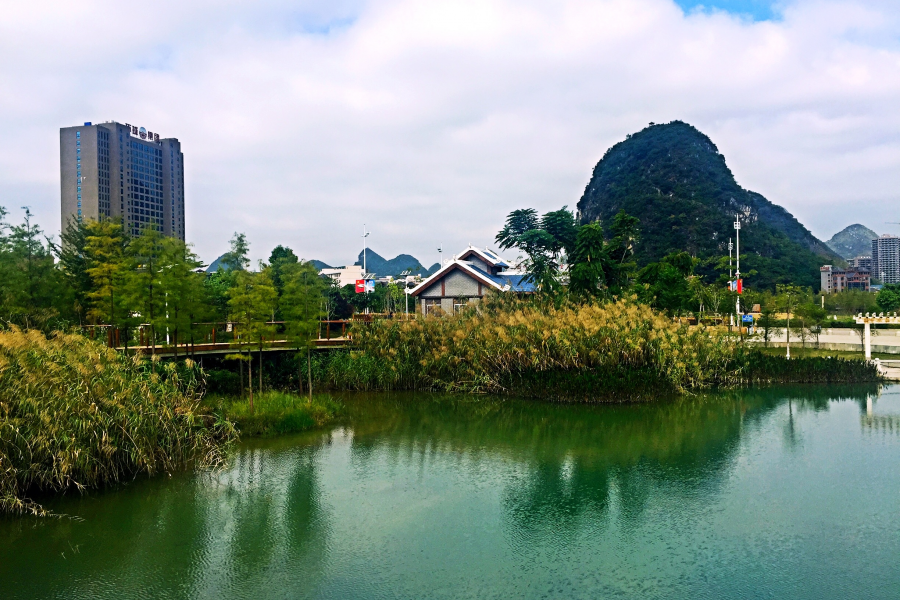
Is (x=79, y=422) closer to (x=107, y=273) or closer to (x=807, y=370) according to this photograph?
(x=107, y=273)

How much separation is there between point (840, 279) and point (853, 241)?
372ft

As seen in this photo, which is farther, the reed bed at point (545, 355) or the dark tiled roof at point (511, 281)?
the dark tiled roof at point (511, 281)

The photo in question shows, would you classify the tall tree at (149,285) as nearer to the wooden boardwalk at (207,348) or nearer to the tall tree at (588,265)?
the wooden boardwalk at (207,348)

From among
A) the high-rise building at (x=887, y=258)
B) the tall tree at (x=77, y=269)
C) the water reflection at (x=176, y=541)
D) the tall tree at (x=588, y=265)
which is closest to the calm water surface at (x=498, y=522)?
the water reflection at (x=176, y=541)

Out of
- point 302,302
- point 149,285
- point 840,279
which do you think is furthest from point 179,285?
point 840,279

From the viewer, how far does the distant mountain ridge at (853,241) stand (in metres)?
170

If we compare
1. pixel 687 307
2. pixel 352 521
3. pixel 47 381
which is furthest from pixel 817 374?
pixel 47 381

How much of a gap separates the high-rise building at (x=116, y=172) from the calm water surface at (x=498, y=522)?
5273cm

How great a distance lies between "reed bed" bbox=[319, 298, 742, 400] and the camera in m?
18.9

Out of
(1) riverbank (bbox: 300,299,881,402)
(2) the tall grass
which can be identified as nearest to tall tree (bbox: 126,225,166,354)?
(2) the tall grass

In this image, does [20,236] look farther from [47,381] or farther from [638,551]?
[638,551]

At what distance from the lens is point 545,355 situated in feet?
63.3

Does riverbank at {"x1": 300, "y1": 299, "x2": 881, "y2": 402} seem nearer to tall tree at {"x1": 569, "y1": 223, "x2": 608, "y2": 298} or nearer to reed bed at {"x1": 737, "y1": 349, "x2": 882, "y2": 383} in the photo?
reed bed at {"x1": 737, "y1": 349, "x2": 882, "y2": 383}

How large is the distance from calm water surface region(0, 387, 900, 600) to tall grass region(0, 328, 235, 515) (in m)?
0.43
